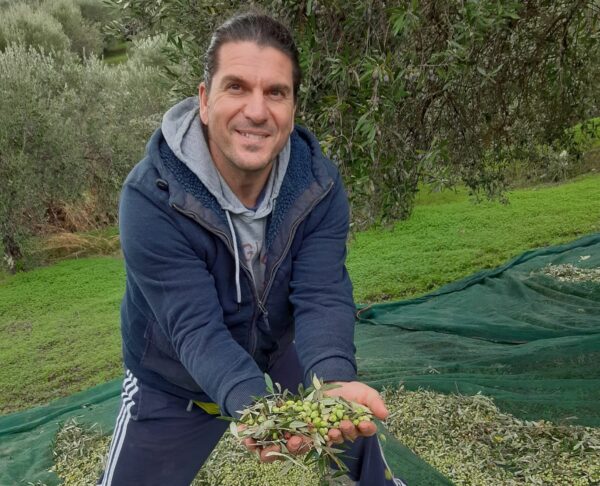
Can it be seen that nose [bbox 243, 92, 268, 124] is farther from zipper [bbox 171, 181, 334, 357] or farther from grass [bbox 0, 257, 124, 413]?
grass [bbox 0, 257, 124, 413]

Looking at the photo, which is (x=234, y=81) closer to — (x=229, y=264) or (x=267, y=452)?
(x=229, y=264)

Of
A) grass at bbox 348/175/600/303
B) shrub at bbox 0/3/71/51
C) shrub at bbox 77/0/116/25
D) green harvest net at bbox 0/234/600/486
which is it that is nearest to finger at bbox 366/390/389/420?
green harvest net at bbox 0/234/600/486

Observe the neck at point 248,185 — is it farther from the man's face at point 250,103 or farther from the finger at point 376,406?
the finger at point 376,406

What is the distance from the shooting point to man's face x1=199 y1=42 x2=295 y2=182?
238cm

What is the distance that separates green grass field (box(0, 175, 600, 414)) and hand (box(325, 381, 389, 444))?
6.31 m

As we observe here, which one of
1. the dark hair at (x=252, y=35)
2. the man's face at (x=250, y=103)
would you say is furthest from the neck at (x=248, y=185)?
the dark hair at (x=252, y=35)

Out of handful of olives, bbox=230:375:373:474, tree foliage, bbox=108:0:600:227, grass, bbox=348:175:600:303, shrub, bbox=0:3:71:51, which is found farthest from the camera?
shrub, bbox=0:3:71:51

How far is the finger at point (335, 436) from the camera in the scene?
2176 mm

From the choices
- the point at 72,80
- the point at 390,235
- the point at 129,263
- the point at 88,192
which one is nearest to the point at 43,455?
the point at 129,263

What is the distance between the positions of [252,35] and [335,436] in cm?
144

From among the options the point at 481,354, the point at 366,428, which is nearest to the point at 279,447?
the point at 366,428

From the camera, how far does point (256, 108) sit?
2350mm

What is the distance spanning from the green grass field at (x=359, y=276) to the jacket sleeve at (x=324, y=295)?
19.8 ft

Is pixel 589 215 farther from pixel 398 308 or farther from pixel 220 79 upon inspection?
pixel 220 79
